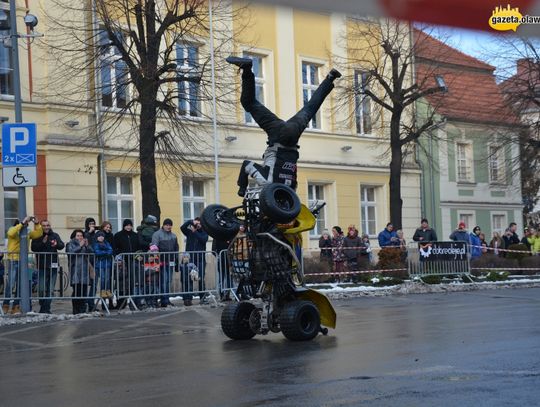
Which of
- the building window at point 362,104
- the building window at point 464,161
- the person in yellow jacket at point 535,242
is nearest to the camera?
the person in yellow jacket at point 535,242

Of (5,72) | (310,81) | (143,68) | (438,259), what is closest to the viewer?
(143,68)

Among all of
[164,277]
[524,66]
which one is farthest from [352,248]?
[524,66]

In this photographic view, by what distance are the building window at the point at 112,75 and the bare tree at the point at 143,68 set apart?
0.09 feet

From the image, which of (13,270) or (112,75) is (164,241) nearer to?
(13,270)

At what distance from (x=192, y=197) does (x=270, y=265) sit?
22686 mm

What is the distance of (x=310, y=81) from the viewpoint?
37.1m

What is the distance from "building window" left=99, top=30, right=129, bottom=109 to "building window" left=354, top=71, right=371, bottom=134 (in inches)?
398

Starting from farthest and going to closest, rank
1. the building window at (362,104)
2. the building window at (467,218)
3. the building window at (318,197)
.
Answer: the building window at (467,218) → the building window at (318,197) → the building window at (362,104)

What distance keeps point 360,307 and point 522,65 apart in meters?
21.3

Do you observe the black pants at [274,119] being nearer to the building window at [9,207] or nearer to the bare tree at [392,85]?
the building window at [9,207]

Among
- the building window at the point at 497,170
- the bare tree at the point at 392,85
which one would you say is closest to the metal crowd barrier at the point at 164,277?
the bare tree at the point at 392,85

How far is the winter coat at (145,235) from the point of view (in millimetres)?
19559

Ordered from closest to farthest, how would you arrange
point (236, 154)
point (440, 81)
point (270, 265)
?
1. point (270, 265)
2. point (236, 154)
3. point (440, 81)

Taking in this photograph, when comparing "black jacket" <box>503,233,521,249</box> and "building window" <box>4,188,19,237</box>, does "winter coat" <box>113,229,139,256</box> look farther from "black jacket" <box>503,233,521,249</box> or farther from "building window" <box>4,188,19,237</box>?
"black jacket" <box>503,233,521,249</box>
